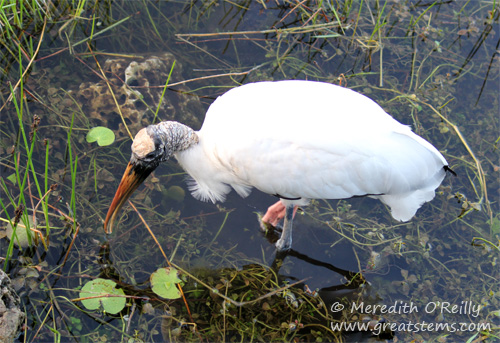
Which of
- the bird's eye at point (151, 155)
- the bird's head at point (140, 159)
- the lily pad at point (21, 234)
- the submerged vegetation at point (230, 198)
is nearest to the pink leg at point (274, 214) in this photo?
the submerged vegetation at point (230, 198)

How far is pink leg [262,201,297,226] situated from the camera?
3635mm

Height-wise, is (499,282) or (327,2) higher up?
(327,2)

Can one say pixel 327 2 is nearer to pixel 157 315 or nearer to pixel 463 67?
pixel 463 67

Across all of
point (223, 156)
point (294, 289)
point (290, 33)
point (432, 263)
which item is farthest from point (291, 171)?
point (290, 33)

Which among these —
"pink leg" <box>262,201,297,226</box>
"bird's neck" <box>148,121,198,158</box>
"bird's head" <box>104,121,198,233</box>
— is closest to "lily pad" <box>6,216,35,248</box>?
"bird's head" <box>104,121,198,233</box>

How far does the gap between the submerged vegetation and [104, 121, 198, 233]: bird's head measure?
0.35 metres

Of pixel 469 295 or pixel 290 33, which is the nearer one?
pixel 469 295

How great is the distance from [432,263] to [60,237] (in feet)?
8.80

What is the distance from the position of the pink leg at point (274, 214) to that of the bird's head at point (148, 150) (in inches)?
32.0

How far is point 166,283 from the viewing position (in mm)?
3049

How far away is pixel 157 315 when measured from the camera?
3113 millimetres

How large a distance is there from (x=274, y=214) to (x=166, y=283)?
3.30 ft

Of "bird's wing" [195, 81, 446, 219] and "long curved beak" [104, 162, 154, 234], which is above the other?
"bird's wing" [195, 81, 446, 219]

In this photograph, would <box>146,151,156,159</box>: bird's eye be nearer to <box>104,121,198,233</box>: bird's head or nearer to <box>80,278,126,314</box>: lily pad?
<box>104,121,198,233</box>: bird's head
